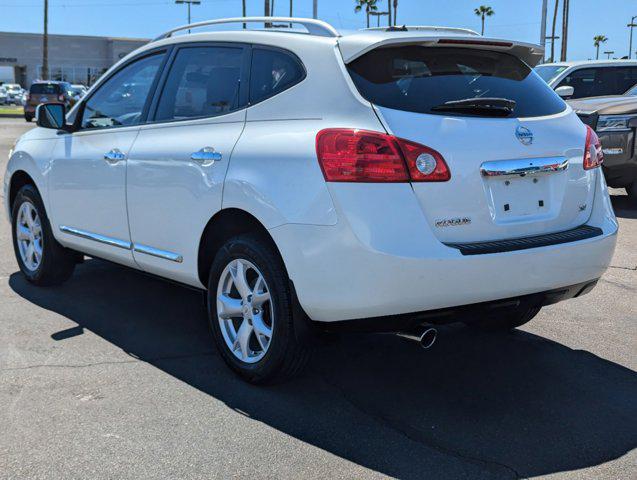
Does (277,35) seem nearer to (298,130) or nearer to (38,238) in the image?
(298,130)

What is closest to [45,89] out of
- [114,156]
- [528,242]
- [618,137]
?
[618,137]

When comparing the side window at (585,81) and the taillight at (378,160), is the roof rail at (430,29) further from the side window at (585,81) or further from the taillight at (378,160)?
the side window at (585,81)

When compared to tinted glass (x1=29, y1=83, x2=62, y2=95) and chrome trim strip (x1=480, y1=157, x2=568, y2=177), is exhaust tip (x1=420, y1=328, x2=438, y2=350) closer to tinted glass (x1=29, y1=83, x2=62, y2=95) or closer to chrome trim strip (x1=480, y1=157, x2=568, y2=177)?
chrome trim strip (x1=480, y1=157, x2=568, y2=177)

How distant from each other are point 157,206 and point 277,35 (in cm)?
120

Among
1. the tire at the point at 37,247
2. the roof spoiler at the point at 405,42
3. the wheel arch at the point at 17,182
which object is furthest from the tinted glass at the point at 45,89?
the roof spoiler at the point at 405,42

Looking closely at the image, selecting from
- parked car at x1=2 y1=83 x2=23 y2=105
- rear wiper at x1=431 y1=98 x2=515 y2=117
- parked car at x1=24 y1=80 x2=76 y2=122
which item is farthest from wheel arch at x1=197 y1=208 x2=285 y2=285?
parked car at x1=2 y1=83 x2=23 y2=105

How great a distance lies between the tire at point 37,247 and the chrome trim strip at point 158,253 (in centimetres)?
135

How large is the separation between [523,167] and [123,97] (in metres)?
2.83

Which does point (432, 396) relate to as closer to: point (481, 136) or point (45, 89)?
point (481, 136)

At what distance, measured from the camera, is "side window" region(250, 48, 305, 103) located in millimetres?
4117

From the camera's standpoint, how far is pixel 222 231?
4.35 m

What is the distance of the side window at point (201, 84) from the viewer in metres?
4.48

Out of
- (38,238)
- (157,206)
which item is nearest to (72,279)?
(38,238)

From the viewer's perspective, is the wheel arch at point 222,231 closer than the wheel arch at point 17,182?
Yes
